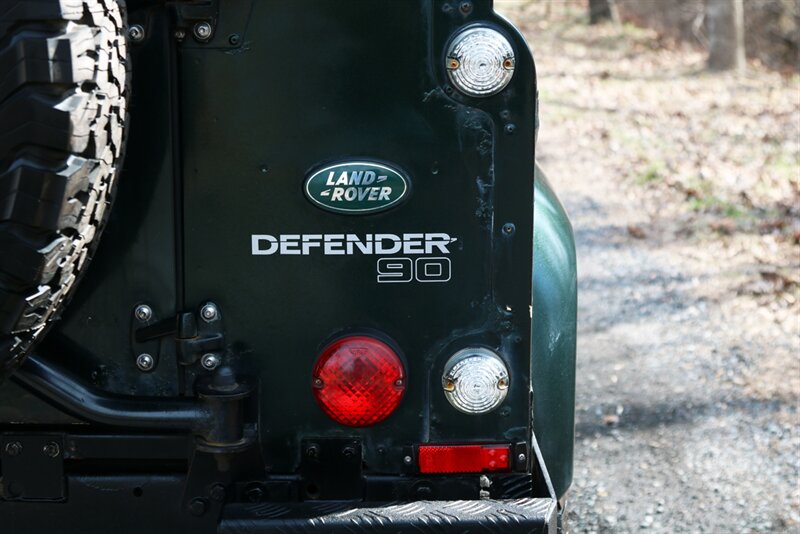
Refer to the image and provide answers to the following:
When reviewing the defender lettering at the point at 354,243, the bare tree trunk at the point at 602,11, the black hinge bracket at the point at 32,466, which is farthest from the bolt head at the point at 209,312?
the bare tree trunk at the point at 602,11

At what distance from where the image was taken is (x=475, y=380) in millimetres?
2500

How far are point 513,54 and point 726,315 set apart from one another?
4.53 m

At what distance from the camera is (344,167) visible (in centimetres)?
240

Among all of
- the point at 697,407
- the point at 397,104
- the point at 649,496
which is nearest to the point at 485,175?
the point at 397,104

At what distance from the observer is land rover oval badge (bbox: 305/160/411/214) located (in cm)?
241

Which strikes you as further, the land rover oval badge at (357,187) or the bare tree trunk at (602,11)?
the bare tree trunk at (602,11)

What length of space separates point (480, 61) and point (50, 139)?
35.1 inches

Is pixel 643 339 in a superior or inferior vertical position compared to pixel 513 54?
inferior

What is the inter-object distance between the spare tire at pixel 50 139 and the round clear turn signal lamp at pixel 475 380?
845mm

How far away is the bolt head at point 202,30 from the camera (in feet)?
7.70

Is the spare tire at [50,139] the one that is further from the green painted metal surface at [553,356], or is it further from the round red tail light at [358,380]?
the green painted metal surface at [553,356]

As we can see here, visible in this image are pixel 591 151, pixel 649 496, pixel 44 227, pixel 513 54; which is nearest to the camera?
pixel 44 227

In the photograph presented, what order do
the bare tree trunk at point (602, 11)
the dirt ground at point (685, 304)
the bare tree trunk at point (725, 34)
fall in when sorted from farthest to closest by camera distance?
the bare tree trunk at point (602, 11), the bare tree trunk at point (725, 34), the dirt ground at point (685, 304)

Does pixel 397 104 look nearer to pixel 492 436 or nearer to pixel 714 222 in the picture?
pixel 492 436
